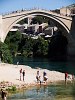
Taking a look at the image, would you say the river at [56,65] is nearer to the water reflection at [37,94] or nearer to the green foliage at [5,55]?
the green foliage at [5,55]

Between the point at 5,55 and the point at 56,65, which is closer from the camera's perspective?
the point at 5,55

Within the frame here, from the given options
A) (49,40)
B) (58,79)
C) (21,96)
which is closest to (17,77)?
(58,79)

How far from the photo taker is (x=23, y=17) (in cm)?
5453

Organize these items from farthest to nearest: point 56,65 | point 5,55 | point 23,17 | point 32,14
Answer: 1. point 32,14
2. point 23,17
3. point 56,65
4. point 5,55

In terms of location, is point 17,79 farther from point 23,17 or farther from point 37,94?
point 23,17

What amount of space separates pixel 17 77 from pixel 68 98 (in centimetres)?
793

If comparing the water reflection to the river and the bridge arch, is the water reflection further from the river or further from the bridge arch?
the bridge arch

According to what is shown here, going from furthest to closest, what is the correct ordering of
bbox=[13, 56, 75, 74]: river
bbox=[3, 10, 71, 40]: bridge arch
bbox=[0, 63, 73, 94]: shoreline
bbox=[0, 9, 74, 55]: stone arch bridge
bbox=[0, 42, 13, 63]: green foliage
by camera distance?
bbox=[3, 10, 71, 40]: bridge arch
bbox=[0, 9, 74, 55]: stone arch bridge
bbox=[0, 42, 13, 63]: green foliage
bbox=[13, 56, 75, 74]: river
bbox=[0, 63, 73, 94]: shoreline

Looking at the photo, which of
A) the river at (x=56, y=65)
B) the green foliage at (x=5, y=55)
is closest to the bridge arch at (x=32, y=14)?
the river at (x=56, y=65)

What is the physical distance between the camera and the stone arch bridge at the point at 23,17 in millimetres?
52256

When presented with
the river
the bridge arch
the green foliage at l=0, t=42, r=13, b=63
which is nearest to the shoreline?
the river

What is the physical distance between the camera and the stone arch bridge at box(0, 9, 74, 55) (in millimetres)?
52256

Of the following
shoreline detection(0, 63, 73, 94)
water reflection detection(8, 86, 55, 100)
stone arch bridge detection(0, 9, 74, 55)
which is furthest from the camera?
stone arch bridge detection(0, 9, 74, 55)

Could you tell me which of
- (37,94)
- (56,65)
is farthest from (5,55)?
(37,94)
